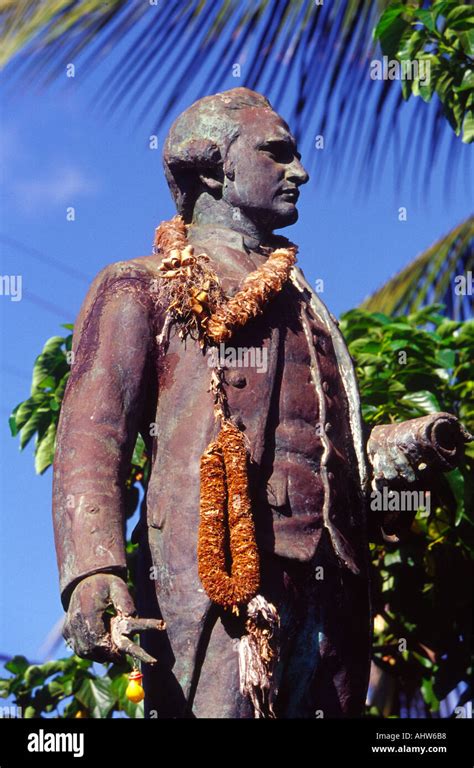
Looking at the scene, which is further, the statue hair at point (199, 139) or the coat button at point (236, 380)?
the statue hair at point (199, 139)

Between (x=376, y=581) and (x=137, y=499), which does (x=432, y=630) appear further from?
(x=137, y=499)

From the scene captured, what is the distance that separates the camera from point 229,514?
541 centimetres

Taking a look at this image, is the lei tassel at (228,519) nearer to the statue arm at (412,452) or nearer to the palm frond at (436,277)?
the statue arm at (412,452)

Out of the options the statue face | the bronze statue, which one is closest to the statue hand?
the bronze statue

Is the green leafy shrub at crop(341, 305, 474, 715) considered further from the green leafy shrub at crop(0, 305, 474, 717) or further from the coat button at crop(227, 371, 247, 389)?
the coat button at crop(227, 371, 247, 389)

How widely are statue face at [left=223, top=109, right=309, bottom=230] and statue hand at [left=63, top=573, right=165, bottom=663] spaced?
4.96ft

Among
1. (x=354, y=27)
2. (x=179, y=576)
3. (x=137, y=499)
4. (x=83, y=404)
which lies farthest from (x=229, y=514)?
(x=354, y=27)

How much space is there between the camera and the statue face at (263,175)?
6004 mm

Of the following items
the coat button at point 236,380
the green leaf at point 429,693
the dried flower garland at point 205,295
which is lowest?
the green leaf at point 429,693

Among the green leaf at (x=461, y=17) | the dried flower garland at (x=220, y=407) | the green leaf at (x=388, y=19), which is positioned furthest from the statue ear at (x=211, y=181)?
the green leaf at (x=461, y=17)

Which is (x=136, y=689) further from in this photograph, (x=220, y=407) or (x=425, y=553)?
(x=425, y=553)

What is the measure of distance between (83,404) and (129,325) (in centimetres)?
31

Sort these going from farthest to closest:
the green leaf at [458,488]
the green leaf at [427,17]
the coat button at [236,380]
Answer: the green leaf at [458,488] < the green leaf at [427,17] < the coat button at [236,380]

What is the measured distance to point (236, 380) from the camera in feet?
18.5
